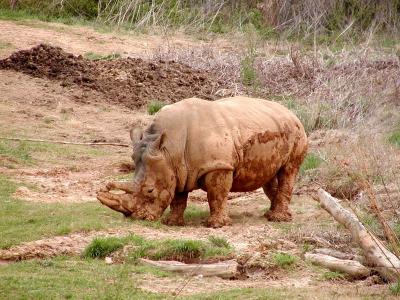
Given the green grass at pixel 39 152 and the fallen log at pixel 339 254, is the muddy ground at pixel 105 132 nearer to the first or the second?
the green grass at pixel 39 152

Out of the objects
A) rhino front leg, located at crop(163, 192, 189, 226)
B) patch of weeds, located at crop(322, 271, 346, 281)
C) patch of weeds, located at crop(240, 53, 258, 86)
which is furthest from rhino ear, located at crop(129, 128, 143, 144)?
patch of weeds, located at crop(240, 53, 258, 86)

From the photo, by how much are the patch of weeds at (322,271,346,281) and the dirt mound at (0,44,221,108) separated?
1155cm

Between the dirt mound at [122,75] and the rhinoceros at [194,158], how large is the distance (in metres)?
8.57

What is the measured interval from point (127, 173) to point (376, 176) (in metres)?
3.87

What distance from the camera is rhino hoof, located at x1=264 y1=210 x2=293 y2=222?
46.4 ft

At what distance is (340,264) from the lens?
10977 mm

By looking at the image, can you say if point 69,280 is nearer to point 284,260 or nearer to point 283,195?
point 284,260

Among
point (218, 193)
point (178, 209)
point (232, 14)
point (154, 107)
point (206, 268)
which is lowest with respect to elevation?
point (232, 14)

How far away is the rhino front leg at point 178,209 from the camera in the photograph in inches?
A: 531

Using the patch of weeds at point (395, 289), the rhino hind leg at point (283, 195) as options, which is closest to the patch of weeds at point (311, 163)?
the rhino hind leg at point (283, 195)

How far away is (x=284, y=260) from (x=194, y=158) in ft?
7.69

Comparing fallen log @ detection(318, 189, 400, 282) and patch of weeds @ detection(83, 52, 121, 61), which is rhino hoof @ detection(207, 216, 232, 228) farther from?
patch of weeds @ detection(83, 52, 121, 61)

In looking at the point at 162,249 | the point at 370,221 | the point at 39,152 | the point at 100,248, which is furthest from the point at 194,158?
the point at 39,152

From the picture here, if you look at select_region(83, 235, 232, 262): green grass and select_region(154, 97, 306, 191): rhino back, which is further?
select_region(154, 97, 306, 191): rhino back
